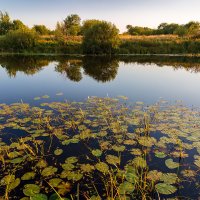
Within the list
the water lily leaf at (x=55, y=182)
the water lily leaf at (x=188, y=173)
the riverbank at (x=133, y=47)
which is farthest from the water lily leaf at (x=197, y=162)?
the riverbank at (x=133, y=47)

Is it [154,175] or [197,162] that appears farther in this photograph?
[197,162]

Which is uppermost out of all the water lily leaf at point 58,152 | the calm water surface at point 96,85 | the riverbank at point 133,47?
the riverbank at point 133,47

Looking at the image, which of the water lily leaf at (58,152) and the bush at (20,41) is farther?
the bush at (20,41)

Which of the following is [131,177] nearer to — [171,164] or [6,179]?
[171,164]

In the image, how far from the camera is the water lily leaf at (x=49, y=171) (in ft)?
15.7

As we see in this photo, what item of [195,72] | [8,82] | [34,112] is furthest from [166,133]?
[195,72]

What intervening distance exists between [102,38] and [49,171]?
3247 cm

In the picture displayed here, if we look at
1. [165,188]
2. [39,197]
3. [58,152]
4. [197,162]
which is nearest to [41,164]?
[58,152]

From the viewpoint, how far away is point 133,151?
581 centimetres

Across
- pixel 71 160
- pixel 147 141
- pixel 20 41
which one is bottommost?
pixel 71 160

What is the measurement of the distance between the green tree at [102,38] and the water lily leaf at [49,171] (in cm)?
3165

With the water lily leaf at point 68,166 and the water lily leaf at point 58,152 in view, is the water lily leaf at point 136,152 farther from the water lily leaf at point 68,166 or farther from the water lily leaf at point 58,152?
the water lily leaf at point 58,152

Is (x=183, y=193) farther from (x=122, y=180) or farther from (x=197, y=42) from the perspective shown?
(x=197, y=42)

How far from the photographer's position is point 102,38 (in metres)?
35.3
